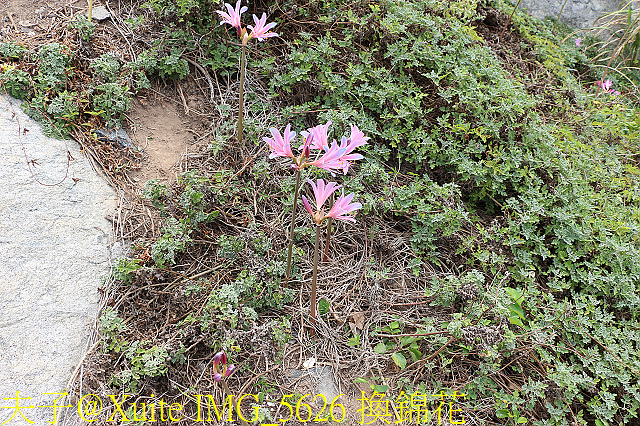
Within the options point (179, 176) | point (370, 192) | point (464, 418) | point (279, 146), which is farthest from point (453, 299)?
point (179, 176)

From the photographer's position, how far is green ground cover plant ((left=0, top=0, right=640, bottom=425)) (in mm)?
2404

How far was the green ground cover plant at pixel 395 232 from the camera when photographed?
2404 millimetres

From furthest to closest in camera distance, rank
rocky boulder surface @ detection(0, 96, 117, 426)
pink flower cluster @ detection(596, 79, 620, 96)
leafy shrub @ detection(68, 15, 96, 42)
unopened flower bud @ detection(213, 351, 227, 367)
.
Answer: pink flower cluster @ detection(596, 79, 620, 96) < leafy shrub @ detection(68, 15, 96, 42) < rocky boulder surface @ detection(0, 96, 117, 426) < unopened flower bud @ detection(213, 351, 227, 367)

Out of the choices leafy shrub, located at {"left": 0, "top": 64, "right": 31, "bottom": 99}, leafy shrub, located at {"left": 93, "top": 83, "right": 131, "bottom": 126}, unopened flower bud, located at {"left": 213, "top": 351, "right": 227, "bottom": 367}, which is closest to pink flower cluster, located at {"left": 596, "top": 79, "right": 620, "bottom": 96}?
leafy shrub, located at {"left": 93, "top": 83, "right": 131, "bottom": 126}

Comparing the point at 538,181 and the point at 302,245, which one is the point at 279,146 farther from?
the point at 538,181

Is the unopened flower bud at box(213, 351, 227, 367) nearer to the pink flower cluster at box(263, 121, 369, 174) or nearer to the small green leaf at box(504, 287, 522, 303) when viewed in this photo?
the pink flower cluster at box(263, 121, 369, 174)

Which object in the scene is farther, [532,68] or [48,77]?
[532,68]

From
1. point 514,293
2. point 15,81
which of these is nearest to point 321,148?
point 514,293

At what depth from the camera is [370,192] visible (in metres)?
3.05

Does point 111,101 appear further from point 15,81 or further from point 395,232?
point 395,232

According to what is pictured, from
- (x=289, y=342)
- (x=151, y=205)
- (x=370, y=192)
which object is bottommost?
(x=289, y=342)

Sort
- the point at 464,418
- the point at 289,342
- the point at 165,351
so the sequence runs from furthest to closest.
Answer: the point at 289,342 → the point at 464,418 → the point at 165,351

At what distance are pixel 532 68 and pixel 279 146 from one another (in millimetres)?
3516

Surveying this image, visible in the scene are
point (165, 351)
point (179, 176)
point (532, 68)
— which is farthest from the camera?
point (532, 68)
